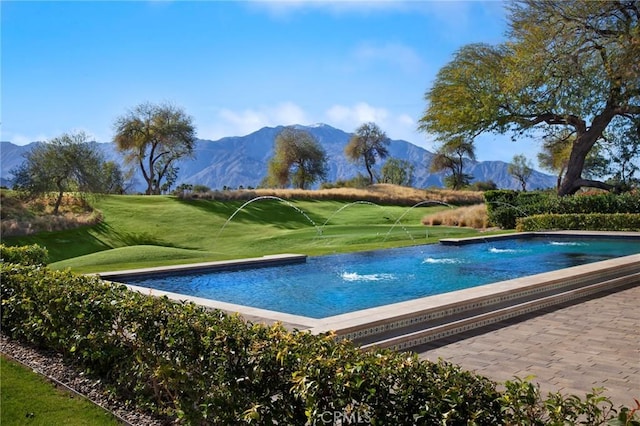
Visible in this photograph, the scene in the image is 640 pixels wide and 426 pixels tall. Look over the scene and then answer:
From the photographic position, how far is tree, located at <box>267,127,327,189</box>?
5184 centimetres

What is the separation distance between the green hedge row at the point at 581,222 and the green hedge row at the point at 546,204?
4.07 ft

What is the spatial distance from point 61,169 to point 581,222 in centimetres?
2169

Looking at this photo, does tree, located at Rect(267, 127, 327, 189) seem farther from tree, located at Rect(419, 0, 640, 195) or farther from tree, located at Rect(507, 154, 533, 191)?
tree, located at Rect(507, 154, 533, 191)

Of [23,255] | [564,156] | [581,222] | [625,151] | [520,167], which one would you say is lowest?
[23,255]

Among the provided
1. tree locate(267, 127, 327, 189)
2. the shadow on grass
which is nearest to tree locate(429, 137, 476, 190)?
tree locate(267, 127, 327, 189)

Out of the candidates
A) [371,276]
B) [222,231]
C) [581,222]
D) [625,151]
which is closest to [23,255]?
[371,276]

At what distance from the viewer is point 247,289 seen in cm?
920

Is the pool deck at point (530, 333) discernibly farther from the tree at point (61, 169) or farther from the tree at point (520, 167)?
the tree at point (520, 167)

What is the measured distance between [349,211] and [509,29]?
1276 centimetres

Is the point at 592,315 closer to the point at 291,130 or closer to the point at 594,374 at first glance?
the point at 594,374

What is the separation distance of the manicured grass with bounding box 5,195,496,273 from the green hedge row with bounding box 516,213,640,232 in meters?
2.19

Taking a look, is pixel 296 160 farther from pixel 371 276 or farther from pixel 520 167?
pixel 371 276

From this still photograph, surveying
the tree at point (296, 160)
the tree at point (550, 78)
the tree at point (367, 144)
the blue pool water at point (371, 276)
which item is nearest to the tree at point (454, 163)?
the tree at point (367, 144)

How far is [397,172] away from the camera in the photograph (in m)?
79.0
